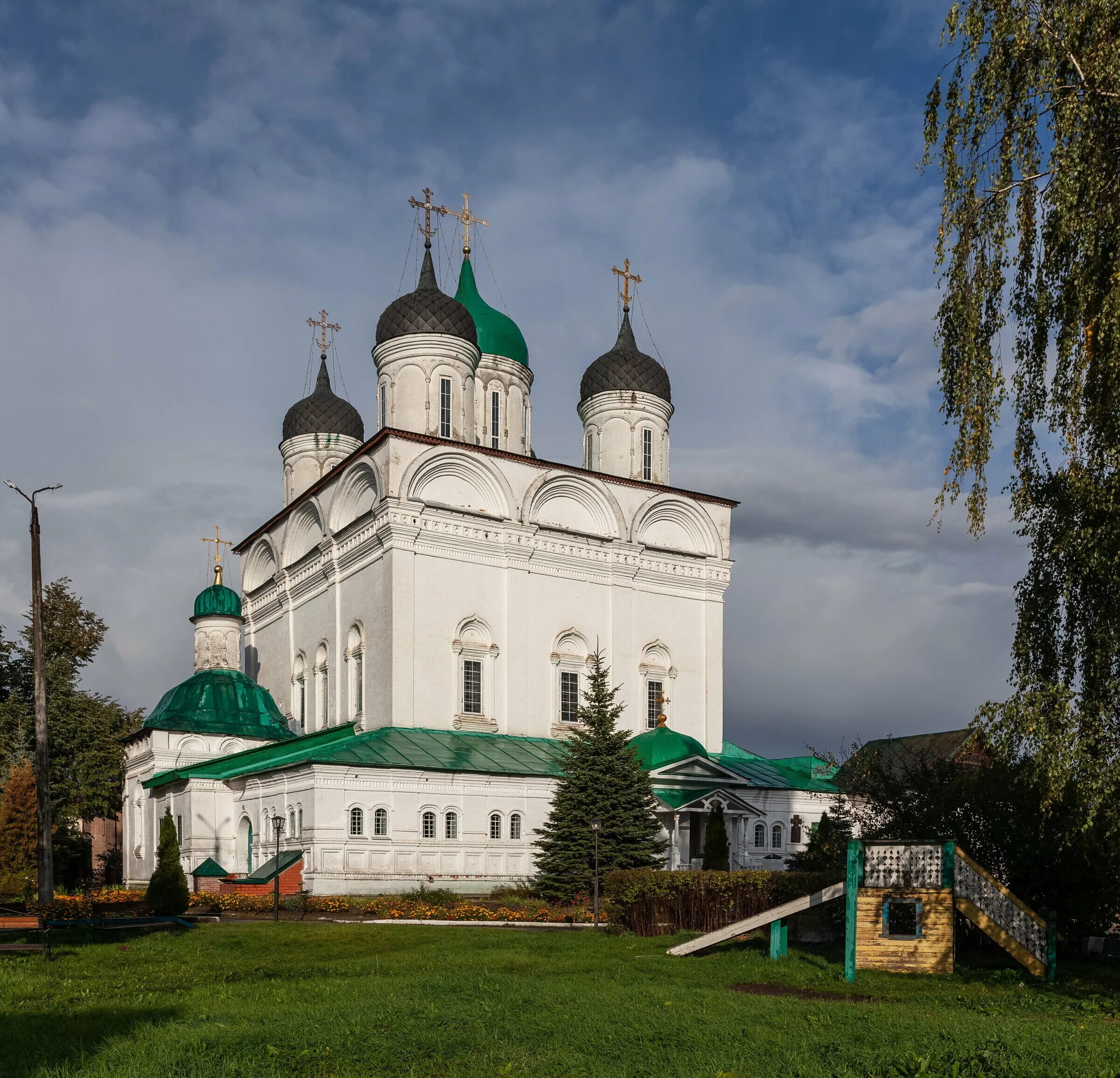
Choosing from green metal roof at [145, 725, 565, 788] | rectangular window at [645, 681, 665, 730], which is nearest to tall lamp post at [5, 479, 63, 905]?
green metal roof at [145, 725, 565, 788]

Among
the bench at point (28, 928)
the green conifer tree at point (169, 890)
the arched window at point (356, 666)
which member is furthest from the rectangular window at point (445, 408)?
the bench at point (28, 928)

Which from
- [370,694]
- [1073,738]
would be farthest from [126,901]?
[1073,738]

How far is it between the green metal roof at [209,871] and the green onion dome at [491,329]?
55.6 feet

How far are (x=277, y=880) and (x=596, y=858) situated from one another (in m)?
5.84

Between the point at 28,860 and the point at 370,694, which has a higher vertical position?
the point at 370,694

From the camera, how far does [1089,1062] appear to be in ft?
26.5

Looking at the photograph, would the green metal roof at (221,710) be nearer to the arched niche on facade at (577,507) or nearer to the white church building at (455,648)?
the white church building at (455,648)

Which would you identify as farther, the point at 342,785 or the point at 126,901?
the point at 342,785

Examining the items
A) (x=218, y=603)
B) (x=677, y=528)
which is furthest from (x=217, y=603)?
(x=677, y=528)

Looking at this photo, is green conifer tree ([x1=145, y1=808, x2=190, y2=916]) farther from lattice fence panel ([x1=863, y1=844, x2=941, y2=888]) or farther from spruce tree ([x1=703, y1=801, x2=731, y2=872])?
lattice fence panel ([x1=863, y1=844, x2=941, y2=888])

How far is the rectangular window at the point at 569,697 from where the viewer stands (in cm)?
3247

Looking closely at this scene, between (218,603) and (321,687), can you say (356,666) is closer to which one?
(321,687)

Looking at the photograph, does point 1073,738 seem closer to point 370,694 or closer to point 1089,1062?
point 1089,1062

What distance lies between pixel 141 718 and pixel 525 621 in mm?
18442
